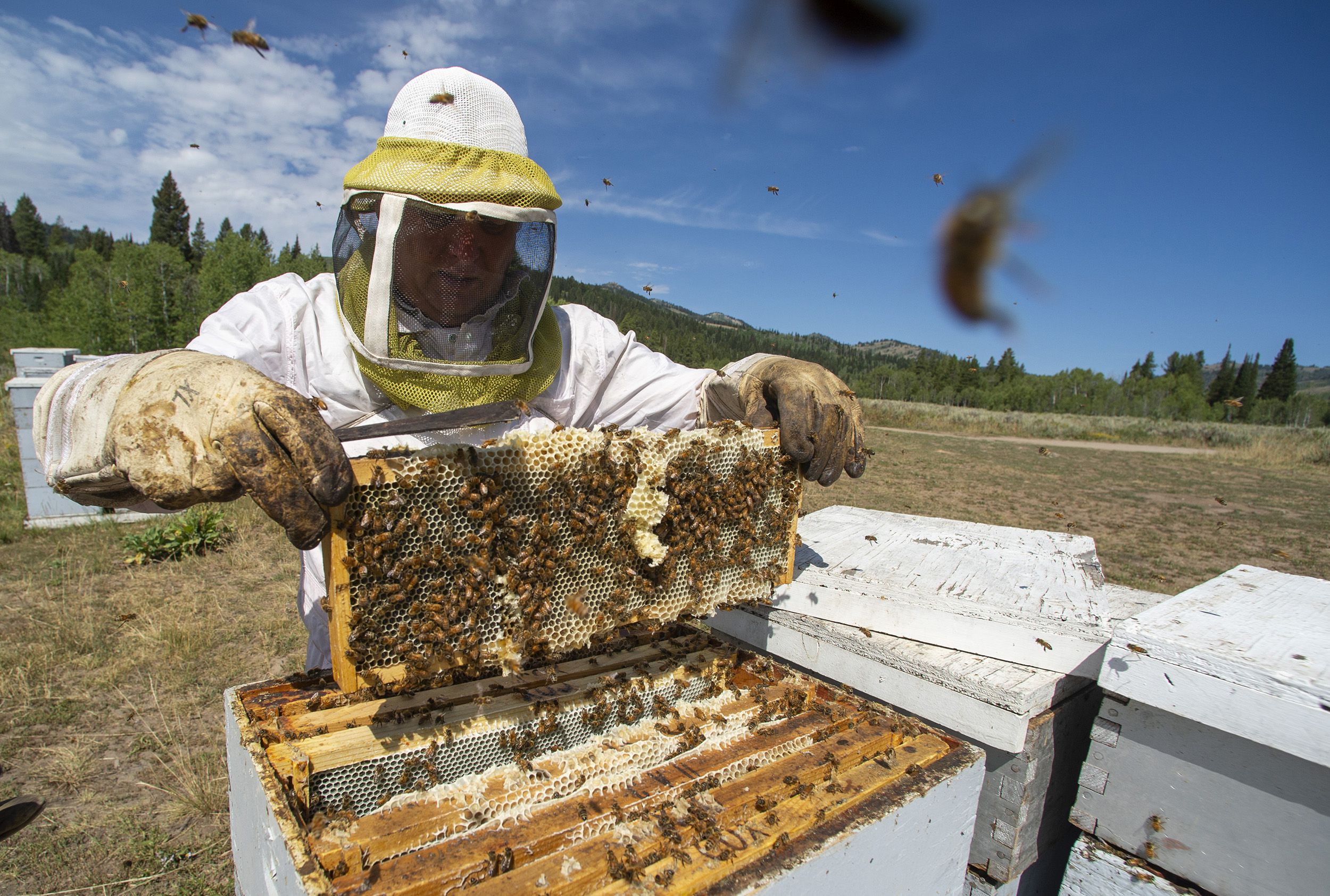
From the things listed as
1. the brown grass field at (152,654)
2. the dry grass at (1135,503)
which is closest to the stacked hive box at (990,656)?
the brown grass field at (152,654)

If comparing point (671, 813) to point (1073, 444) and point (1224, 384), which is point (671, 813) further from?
point (1224, 384)

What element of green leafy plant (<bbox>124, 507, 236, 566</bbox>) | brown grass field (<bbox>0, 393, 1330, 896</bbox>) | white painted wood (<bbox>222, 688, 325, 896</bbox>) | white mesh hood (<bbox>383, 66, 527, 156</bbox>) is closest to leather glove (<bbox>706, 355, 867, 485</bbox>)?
white mesh hood (<bbox>383, 66, 527, 156</bbox>)

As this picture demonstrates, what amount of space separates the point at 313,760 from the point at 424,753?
0.90 ft

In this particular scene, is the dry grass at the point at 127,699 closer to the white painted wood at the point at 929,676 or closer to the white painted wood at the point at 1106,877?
the white painted wood at the point at 929,676

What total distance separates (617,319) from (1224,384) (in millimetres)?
89009

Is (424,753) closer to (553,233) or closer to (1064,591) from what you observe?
(553,233)

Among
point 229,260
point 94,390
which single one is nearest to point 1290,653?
point 94,390

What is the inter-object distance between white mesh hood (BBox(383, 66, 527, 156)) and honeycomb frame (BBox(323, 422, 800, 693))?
1.32 m

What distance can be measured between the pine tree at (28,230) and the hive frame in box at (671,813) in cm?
13498

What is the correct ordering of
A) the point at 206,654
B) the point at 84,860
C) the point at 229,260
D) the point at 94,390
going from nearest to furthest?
the point at 94,390 → the point at 84,860 → the point at 206,654 → the point at 229,260

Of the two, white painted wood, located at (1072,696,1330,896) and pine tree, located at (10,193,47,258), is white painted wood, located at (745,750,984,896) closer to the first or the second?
white painted wood, located at (1072,696,1330,896)

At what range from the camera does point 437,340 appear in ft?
A: 8.47

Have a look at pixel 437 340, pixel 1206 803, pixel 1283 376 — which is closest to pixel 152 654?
pixel 437 340

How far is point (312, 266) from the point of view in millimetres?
57000
